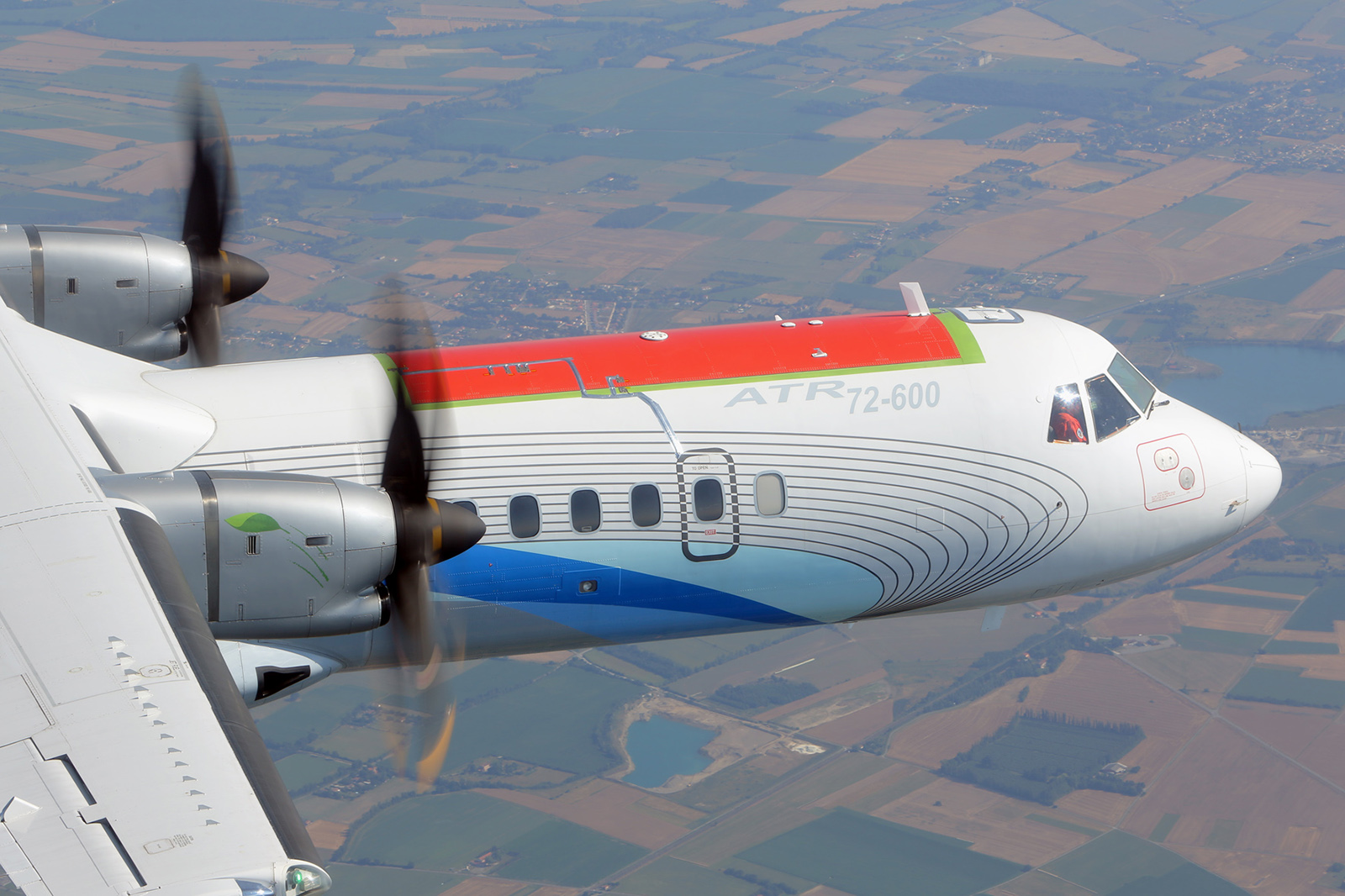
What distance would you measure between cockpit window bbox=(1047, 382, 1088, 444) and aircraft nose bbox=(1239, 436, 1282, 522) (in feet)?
13.8

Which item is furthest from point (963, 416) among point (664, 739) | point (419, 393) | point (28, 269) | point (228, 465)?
point (664, 739)

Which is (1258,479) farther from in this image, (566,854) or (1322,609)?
(1322,609)

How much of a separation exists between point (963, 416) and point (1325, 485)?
166337 millimetres

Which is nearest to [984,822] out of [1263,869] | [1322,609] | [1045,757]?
[1045,757]

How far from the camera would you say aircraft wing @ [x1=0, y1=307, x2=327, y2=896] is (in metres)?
12.8

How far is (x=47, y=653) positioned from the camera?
52.0 feet

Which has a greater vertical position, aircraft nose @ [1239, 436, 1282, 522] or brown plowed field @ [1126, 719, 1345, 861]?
aircraft nose @ [1239, 436, 1282, 522]

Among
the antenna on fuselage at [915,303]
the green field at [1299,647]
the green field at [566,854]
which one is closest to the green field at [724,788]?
the green field at [566,854]

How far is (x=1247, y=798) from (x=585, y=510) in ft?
370

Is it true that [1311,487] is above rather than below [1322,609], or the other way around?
above

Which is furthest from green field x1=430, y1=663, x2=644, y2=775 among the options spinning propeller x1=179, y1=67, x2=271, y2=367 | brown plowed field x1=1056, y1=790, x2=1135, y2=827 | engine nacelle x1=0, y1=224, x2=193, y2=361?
engine nacelle x1=0, y1=224, x2=193, y2=361

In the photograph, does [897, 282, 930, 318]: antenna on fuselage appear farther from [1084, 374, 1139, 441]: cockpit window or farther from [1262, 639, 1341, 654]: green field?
[1262, 639, 1341, 654]: green field

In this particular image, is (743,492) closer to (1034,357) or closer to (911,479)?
(911,479)

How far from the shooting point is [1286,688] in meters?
137
